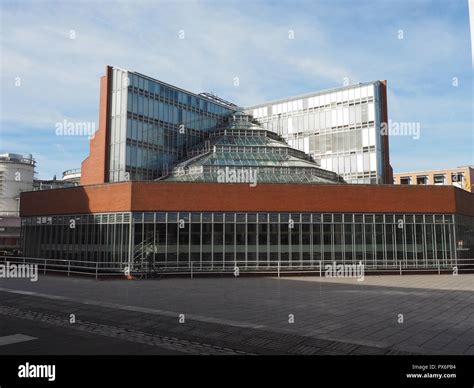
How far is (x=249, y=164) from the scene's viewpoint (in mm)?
35688

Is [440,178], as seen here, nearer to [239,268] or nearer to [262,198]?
[262,198]

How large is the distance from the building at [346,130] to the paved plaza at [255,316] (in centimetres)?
2746

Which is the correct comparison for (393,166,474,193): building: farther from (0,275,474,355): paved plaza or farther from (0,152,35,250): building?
(0,275,474,355): paved plaza

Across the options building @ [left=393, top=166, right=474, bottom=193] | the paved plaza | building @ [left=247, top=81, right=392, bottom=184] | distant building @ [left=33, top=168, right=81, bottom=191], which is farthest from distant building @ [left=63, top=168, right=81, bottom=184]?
building @ [left=393, top=166, right=474, bottom=193]

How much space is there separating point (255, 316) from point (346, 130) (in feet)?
127

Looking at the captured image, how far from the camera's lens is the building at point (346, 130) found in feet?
151

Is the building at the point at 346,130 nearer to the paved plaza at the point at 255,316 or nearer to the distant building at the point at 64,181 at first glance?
the paved plaza at the point at 255,316

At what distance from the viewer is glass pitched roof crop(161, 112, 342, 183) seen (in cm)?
3300

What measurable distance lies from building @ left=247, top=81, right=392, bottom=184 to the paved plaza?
27.5 metres

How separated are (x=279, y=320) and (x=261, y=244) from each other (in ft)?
49.9

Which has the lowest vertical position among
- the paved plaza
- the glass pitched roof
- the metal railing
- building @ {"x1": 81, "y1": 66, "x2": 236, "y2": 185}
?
the paved plaza

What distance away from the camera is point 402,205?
2833 centimetres
